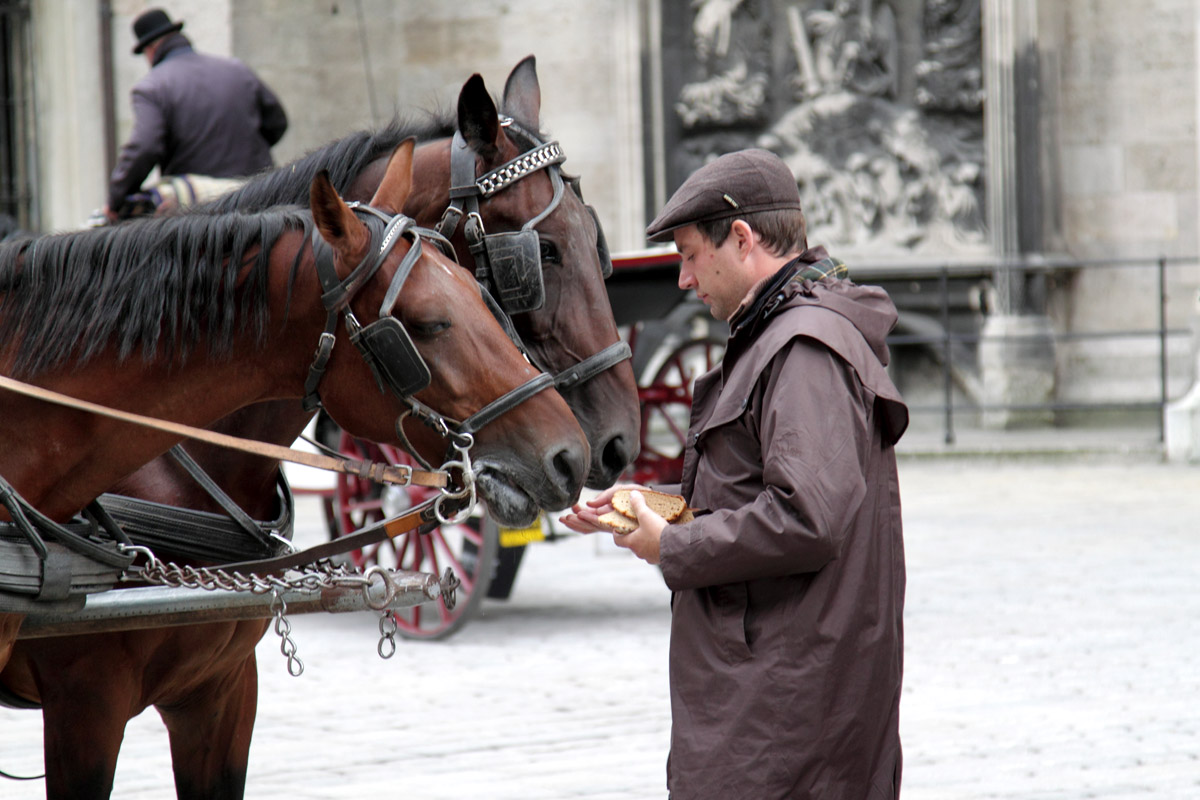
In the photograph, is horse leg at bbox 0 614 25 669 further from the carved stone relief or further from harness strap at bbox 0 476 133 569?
the carved stone relief

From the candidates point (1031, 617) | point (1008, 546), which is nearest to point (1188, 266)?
point (1008, 546)

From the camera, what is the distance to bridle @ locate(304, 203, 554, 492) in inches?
93.6

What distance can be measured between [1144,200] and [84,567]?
477 inches

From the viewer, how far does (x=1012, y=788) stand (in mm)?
3955

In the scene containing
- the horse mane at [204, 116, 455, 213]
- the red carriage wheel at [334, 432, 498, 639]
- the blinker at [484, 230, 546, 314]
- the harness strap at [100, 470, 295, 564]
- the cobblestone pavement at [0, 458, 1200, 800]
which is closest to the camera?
the harness strap at [100, 470, 295, 564]

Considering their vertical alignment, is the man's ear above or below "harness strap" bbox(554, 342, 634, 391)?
Result: above

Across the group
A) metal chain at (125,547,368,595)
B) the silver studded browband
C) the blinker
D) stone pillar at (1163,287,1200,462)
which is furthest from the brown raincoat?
stone pillar at (1163,287,1200,462)

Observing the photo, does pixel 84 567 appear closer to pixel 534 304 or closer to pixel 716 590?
pixel 716 590

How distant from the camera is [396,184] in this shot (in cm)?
264

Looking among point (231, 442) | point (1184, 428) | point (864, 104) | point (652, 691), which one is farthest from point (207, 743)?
point (864, 104)

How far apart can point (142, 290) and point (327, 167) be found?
1.08m

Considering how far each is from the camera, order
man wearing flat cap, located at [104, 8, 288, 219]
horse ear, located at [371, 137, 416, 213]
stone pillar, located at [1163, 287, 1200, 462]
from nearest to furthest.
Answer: horse ear, located at [371, 137, 416, 213], man wearing flat cap, located at [104, 8, 288, 219], stone pillar, located at [1163, 287, 1200, 462]

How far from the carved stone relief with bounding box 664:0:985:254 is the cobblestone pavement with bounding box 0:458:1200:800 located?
572 centimetres

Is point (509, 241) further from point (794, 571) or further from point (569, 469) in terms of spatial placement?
point (794, 571)
